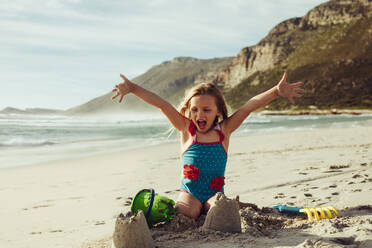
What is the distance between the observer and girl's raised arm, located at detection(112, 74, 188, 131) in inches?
129

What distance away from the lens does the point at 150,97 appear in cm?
331

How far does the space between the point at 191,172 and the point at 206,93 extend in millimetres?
784

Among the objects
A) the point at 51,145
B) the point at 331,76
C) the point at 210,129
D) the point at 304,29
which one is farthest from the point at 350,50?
the point at 210,129

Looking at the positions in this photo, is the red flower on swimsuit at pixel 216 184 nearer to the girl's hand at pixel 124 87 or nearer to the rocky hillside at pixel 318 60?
the girl's hand at pixel 124 87

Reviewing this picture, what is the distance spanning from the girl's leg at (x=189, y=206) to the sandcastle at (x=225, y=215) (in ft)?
1.45

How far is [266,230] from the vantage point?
2812 millimetres

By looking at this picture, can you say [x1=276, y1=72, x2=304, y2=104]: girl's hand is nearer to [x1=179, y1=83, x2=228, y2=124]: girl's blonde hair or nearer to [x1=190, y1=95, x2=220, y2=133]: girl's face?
[x1=179, y1=83, x2=228, y2=124]: girl's blonde hair

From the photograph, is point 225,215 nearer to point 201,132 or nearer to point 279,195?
point 201,132

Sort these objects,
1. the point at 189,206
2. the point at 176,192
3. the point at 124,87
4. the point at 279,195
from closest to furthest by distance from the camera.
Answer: the point at 189,206 < the point at 124,87 < the point at 279,195 < the point at 176,192

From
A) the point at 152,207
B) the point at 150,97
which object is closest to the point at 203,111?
the point at 150,97

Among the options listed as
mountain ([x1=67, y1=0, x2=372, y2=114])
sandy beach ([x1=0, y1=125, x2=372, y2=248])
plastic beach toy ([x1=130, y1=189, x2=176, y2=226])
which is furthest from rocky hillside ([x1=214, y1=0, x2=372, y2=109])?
plastic beach toy ([x1=130, y1=189, x2=176, y2=226])

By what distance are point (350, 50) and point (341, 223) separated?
227 ft

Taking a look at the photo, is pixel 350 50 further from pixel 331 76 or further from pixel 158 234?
pixel 158 234

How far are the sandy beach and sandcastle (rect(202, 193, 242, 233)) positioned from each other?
0.06 metres
